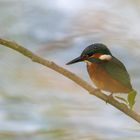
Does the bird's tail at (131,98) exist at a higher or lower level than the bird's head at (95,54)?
lower

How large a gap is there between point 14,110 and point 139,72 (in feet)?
1.28

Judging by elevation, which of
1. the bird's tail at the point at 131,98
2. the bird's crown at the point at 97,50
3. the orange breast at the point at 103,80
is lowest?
the bird's tail at the point at 131,98

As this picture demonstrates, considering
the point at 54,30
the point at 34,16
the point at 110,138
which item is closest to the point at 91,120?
the point at 110,138

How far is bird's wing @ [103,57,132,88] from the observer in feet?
1.86

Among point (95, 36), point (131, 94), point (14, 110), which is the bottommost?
point (131, 94)

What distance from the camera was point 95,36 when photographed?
57.4 inches

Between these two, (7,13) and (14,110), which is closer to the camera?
(14,110)

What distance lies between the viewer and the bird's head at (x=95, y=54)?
0.58 metres

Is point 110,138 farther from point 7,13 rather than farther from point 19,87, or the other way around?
point 7,13

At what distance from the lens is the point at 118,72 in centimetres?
58

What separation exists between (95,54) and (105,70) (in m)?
0.03

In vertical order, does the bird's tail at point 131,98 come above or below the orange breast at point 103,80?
below

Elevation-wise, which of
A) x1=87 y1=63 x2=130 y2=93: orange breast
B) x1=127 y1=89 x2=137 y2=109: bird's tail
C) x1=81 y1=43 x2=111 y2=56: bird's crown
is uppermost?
x1=81 y1=43 x2=111 y2=56: bird's crown

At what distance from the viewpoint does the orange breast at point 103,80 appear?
572 mm
